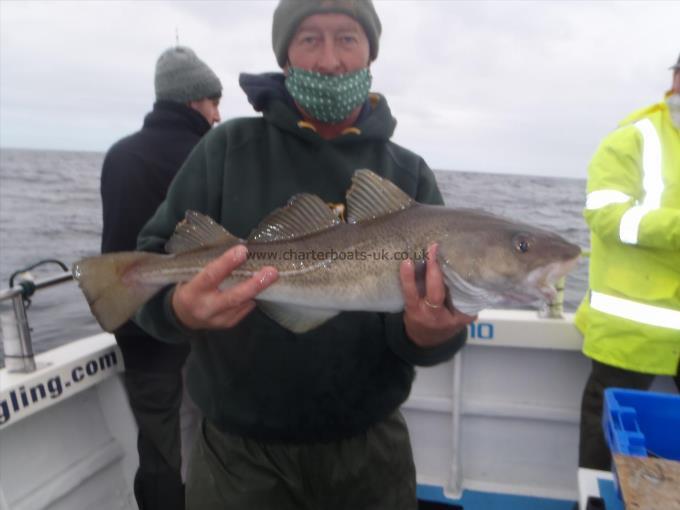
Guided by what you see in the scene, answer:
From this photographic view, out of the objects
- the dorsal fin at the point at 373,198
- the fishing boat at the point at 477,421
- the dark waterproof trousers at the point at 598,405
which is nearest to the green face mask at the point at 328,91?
the dorsal fin at the point at 373,198

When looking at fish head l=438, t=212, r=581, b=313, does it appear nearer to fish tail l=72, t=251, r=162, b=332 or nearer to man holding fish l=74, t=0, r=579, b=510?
man holding fish l=74, t=0, r=579, b=510

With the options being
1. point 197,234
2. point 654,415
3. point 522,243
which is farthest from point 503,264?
point 197,234

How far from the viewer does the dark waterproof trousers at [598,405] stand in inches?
142

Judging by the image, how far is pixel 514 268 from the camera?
2.08m

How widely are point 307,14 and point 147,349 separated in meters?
2.47

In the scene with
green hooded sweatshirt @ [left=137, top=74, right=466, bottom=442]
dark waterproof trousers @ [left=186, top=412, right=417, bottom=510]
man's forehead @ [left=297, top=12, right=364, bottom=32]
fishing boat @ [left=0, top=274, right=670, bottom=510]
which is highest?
man's forehead @ [left=297, top=12, right=364, bottom=32]

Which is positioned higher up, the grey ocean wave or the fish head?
the fish head

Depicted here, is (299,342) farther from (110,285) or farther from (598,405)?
(598,405)

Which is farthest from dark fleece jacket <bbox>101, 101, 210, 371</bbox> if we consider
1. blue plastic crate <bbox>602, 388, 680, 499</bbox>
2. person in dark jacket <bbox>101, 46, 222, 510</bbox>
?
blue plastic crate <bbox>602, 388, 680, 499</bbox>

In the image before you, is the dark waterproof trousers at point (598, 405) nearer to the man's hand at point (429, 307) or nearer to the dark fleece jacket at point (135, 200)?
the man's hand at point (429, 307)

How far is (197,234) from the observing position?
220 cm

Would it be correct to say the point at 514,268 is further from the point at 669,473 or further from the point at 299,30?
the point at 299,30

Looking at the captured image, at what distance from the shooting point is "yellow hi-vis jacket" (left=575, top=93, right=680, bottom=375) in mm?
3488

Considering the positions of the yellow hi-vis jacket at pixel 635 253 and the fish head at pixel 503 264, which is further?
the yellow hi-vis jacket at pixel 635 253
